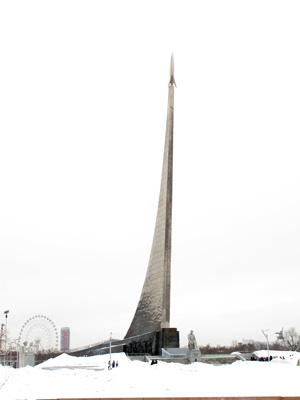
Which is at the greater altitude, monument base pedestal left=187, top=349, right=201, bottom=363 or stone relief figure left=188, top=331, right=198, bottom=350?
stone relief figure left=188, top=331, right=198, bottom=350

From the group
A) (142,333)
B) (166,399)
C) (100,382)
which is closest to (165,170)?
(142,333)

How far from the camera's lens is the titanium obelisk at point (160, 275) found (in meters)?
21.5

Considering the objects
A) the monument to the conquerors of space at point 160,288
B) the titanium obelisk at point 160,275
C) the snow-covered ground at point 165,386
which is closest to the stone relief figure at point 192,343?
the monument to the conquerors of space at point 160,288

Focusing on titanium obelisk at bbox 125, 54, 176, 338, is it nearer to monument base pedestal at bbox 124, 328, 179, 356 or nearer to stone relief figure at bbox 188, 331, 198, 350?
monument base pedestal at bbox 124, 328, 179, 356

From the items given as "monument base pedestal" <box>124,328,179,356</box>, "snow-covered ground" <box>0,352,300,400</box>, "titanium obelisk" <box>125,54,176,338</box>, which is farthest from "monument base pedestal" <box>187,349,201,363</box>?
"snow-covered ground" <box>0,352,300,400</box>

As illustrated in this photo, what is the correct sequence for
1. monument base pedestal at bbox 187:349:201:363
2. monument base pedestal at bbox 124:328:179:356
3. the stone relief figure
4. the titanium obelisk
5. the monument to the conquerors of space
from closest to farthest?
1. monument base pedestal at bbox 187:349:201:363
2. the stone relief figure
3. monument base pedestal at bbox 124:328:179:356
4. the monument to the conquerors of space
5. the titanium obelisk

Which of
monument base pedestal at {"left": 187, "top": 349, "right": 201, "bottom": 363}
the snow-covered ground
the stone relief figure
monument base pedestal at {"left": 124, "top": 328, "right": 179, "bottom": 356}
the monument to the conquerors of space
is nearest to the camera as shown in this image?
the snow-covered ground

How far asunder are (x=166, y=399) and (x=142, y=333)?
15579 millimetres

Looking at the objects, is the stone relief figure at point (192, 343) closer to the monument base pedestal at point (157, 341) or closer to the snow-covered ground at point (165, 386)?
the monument base pedestal at point (157, 341)

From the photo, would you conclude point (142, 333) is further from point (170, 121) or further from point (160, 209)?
point (170, 121)

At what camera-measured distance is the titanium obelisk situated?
21.5 meters

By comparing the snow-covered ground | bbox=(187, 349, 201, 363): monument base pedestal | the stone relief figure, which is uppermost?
the snow-covered ground

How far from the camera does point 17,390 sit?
10.2 meters

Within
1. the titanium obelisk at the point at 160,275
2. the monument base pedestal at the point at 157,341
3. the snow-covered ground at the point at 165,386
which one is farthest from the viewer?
the titanium obelisk at the point at 160,275
